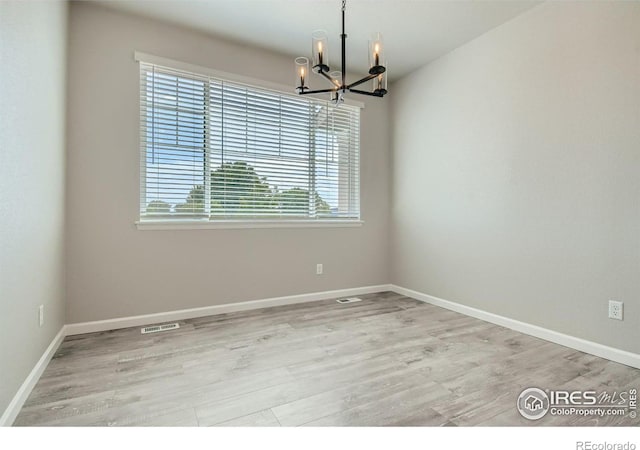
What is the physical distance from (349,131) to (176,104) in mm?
2024

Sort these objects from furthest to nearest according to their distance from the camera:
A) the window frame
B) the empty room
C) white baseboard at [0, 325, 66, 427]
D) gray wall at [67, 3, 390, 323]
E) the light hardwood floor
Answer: the window frame
gray wall at [67, 3, 390, 323]
the empty room
the light hardwood floor
white baseboard at [0, 325, 66, 427]

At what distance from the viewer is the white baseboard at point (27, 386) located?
4.81 feet

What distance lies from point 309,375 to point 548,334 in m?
2.03

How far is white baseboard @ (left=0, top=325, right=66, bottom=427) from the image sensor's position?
1.47m

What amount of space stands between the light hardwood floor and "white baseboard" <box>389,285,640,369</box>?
0.07 meters

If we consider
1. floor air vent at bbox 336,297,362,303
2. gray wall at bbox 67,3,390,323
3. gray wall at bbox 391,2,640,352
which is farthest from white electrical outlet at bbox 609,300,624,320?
gray wall at bbox 67,3,390,323

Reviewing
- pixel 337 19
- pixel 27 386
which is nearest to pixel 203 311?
pixel 27 386

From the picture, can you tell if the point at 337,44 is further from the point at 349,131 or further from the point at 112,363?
the point at 112,363

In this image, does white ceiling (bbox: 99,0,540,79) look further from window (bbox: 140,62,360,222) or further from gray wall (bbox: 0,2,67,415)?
gray wall (bbox: 0,2,67,415)

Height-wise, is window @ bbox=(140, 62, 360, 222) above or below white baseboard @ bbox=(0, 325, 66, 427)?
above

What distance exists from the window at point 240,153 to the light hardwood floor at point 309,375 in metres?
1.21

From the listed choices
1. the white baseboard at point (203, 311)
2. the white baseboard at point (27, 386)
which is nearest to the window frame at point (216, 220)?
the white baseboard at point (203, 311)
